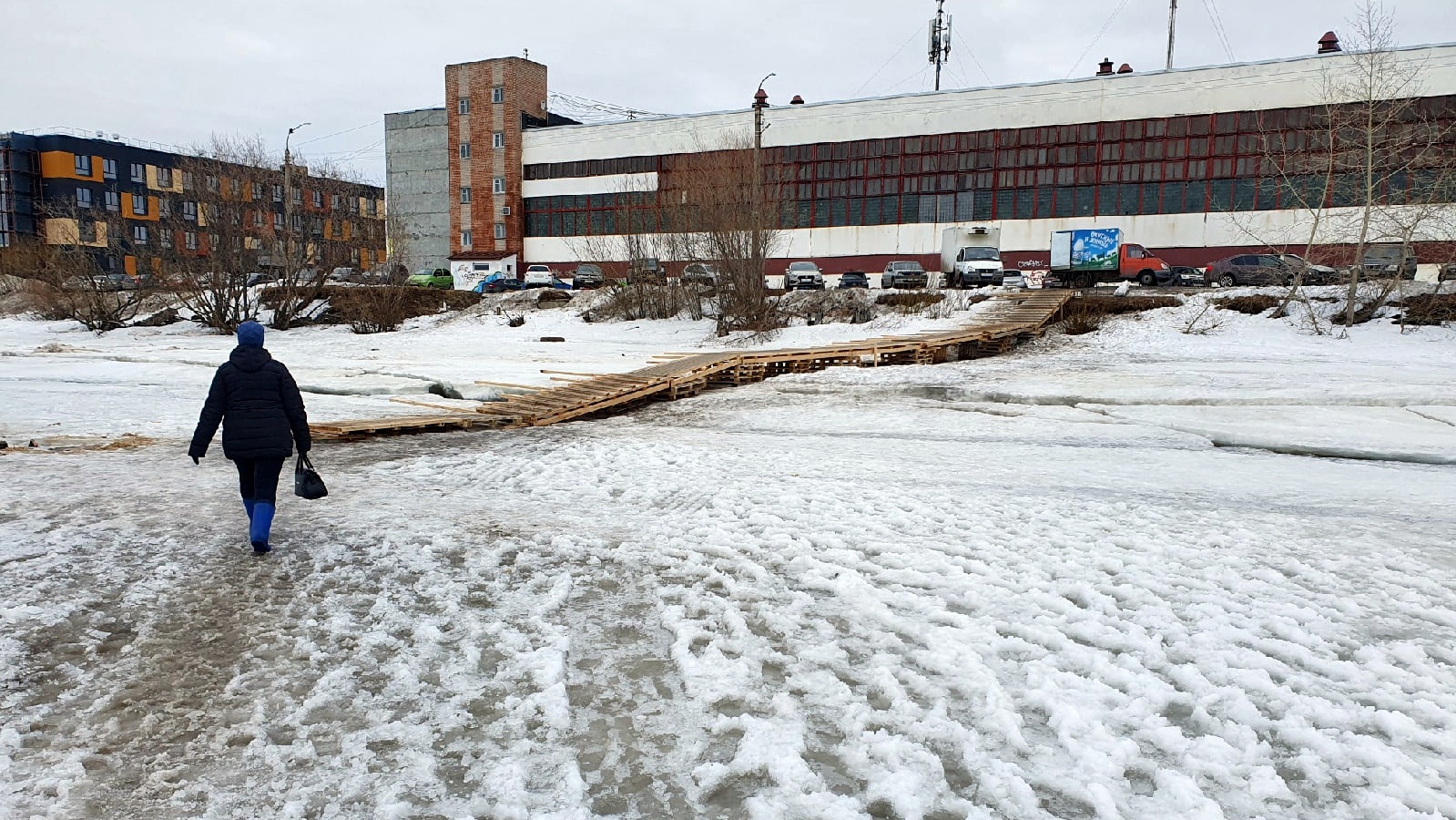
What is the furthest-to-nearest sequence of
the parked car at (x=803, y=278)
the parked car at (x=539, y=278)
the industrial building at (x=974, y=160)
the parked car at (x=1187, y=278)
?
the parked car at (x=539, y=278), the industrial building at (x=974, y=160), the parked car at (x=803, y=278), the parked car at (x=1187, y=278)

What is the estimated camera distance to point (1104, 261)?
3294 centimetres

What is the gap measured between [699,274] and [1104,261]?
14843 mm

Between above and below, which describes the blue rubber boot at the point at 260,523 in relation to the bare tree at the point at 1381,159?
below

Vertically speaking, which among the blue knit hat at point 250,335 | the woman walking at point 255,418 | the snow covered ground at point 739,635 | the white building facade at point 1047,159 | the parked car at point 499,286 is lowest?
the snow covered ground at point 739,635

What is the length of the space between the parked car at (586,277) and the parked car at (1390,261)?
28339 mm

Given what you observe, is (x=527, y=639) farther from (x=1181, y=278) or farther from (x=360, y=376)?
(x=1181, y=278)

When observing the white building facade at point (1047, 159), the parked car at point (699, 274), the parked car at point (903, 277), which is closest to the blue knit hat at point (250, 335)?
the parked car at point (699, 274)

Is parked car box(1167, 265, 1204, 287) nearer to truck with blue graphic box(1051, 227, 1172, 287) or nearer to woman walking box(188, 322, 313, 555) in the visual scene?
truck with blue graphic box(1051, 227, 1172, 287)

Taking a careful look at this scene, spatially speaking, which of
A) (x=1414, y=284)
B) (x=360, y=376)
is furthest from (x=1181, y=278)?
(x=360, y=376)

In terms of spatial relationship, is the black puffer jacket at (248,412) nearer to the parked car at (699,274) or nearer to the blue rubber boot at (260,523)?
the blue rubber boot at (260,523)

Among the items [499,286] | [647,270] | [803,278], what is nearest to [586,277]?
[499,286]

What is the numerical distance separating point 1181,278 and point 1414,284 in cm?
822

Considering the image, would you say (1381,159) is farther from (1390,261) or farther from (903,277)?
(903,277)

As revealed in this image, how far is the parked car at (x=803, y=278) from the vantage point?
35781mm
